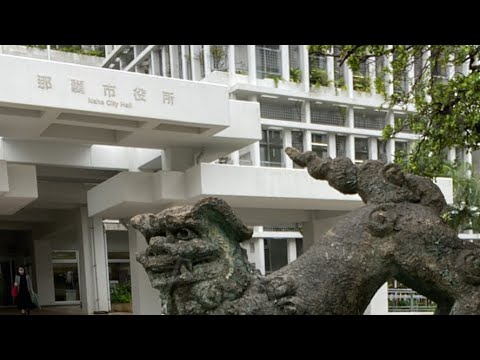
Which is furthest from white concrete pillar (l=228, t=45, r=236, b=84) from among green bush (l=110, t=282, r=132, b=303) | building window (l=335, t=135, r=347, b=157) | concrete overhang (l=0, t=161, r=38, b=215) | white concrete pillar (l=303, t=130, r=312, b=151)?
concrete overhang (l=0, t=161, r=38, b=215)

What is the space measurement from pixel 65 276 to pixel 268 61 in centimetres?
1258

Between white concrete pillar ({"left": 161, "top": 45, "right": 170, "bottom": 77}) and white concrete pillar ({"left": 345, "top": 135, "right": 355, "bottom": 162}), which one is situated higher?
white concrete pillar ({"left": 161, "top": 45, "right": 170, "bottom": 77})

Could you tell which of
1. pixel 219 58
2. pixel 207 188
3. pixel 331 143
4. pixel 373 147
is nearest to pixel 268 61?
pixel 219 58

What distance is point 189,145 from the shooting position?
42.3 feet

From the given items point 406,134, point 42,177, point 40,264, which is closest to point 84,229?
point 42,177

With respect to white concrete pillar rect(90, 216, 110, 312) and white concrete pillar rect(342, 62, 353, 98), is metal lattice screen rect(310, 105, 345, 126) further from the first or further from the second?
white concrete pillar rect(90, 216, 110, 312)

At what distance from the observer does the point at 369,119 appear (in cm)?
2759

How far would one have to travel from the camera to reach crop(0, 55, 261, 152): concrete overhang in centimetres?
949

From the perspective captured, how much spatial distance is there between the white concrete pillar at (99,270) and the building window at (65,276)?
9.88 meters

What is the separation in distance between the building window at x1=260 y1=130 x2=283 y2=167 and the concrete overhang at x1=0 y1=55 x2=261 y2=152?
1207 centimetres

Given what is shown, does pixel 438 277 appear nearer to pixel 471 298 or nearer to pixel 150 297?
pixel 471 298

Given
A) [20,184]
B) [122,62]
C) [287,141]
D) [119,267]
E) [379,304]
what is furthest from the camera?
[122,62]

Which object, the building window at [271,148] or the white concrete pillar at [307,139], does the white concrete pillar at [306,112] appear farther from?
the building window at [271,148]

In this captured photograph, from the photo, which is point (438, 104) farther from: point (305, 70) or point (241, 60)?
point (305, 70)
